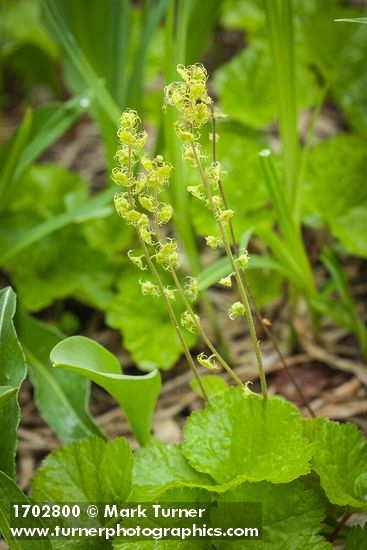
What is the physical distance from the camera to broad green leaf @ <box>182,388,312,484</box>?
2.65ft

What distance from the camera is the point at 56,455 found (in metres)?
0.91

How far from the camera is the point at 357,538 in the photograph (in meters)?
0.80

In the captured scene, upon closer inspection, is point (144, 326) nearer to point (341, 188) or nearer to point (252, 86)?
point (341, 188)

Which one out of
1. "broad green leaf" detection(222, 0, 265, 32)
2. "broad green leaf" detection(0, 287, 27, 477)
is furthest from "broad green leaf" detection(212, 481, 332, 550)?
"broad green leaf" detection(222, 0, 265, 32)

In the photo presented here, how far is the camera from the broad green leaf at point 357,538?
79cm

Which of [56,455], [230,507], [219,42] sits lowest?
[230,507]

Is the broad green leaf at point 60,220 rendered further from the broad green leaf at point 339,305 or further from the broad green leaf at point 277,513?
the broad green leaf at point 277,513

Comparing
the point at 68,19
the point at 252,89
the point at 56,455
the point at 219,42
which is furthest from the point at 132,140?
the point at 219,42

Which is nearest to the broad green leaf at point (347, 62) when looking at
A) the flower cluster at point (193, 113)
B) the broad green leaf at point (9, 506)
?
the flower cluster at point (193, 113)

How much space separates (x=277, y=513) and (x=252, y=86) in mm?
1041

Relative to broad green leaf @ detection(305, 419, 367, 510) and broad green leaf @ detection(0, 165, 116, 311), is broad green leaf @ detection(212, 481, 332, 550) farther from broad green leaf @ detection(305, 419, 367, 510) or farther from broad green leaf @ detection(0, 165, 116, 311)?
broad green leaf @ detection(0, 165, 116, 311)

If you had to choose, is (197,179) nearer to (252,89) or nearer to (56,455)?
(252,89)

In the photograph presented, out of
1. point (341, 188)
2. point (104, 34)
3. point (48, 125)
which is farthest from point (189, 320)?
point (104, 34)

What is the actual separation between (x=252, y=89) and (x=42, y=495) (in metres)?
1.04
